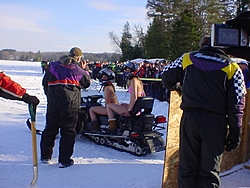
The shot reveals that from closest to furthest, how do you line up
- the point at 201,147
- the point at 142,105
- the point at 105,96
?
the point at 201,147 → the point at 142,105 → the point at 105,96

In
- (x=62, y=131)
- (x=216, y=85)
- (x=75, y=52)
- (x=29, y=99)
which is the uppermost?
(x=75, y=52)

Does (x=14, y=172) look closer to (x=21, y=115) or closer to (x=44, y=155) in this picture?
(x=44, y=155)

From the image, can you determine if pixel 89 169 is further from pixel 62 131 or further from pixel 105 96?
pixel 105 96

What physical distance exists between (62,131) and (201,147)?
2.51 metres

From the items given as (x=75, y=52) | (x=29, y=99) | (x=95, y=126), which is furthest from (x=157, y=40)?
(x=29, y=99)

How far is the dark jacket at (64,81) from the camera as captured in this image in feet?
16.3

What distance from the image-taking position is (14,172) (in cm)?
469

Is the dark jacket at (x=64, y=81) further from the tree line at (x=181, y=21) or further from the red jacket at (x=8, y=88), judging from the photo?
the tree line at (x=181, y=21)

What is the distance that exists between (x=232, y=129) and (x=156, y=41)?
1400 inches

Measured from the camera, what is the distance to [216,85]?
3080mm

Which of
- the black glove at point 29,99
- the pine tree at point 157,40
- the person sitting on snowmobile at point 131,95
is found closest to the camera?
the black glove at point 29,99

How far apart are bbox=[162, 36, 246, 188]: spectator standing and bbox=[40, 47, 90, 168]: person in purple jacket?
7.25 feet

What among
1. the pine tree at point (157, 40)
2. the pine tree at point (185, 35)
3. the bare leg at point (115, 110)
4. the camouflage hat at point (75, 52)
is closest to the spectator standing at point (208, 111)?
the camouflage hat at point (75, 52)

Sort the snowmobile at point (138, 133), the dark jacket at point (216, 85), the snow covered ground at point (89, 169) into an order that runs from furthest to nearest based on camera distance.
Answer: the snowmobile at point (138, 133) < the snow covered ground at point (89, 169) < the dark jacket at point (216, 85)
